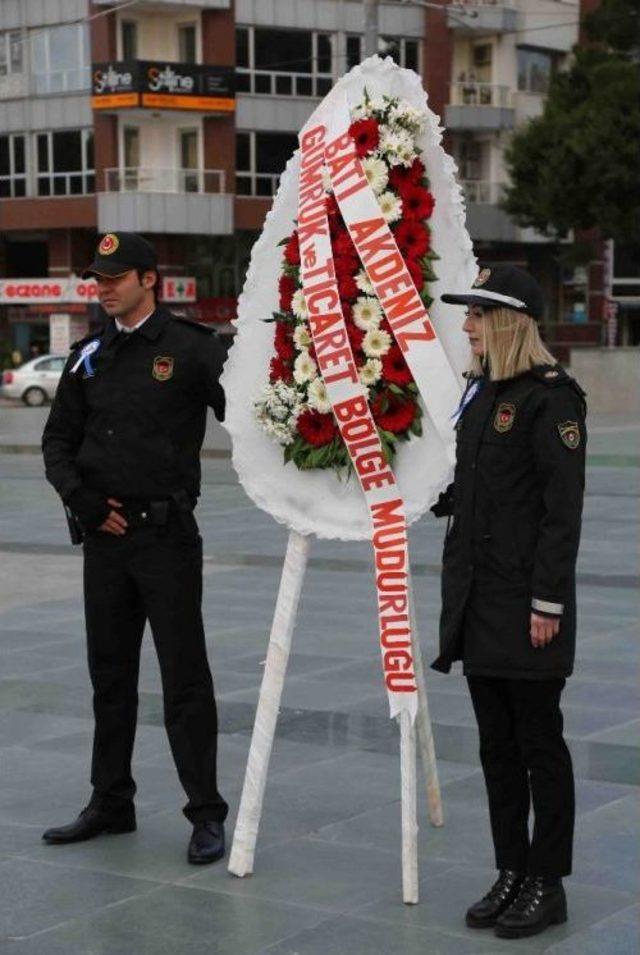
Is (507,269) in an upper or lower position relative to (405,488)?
upper

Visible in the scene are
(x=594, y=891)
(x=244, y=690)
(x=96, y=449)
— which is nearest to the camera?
(x=594, y=891)

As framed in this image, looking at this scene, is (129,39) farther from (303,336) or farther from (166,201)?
(303,336)

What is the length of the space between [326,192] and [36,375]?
38.6 metres

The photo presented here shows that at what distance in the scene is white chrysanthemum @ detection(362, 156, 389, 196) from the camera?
5184mm

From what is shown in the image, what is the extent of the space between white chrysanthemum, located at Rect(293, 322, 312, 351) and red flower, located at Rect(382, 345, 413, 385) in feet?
0.85

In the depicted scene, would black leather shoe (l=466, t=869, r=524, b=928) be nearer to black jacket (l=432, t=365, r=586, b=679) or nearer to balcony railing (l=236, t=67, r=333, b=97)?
black jacket (l=432, t=365, r=586, b=679)

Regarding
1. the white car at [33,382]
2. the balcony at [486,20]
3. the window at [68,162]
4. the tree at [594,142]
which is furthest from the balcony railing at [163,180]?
the tree at [594,142]

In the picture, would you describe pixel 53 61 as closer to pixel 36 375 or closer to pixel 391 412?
pixel 36 375

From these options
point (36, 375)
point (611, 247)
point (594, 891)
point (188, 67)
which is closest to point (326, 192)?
point (594, 891)

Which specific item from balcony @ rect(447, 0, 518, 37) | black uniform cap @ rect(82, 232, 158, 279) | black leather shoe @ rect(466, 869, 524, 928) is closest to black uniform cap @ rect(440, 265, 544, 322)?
black uniform cap @ rect(82, 232, 158, 279)

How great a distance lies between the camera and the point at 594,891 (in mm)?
4977

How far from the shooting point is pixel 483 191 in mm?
55031

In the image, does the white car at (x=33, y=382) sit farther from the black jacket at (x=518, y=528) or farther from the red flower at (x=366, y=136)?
the black jacket at (x=518, y=528)

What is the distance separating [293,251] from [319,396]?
49 cm
